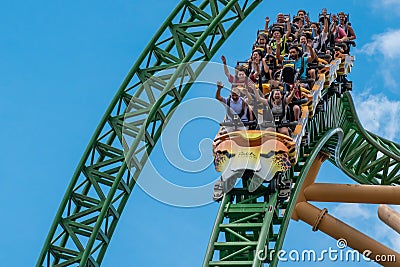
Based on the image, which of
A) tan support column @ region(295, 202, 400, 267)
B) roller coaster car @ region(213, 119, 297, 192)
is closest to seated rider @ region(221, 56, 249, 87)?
roller coaster car @ region(213, 119, 297, 192)

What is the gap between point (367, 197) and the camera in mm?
14453

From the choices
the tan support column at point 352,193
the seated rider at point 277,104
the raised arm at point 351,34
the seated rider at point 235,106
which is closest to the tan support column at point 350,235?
the tan support column at point 352,193

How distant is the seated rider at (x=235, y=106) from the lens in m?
11.1

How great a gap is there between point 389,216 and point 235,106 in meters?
5.44

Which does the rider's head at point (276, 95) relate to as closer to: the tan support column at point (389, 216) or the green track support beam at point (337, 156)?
the green track support beam at point (337, 156)

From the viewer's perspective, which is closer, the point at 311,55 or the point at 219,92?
the point at 219,92

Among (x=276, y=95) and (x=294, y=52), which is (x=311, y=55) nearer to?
(x=294, y=52)

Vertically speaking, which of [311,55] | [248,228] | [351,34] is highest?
[351,34]

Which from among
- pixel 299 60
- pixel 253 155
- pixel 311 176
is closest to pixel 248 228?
pixel 253 155

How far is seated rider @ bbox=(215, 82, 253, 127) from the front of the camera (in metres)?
11.1

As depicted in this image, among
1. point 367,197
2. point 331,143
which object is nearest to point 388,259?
point 367,197

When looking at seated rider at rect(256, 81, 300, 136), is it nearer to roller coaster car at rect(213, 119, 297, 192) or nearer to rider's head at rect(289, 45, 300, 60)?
roller coaster car at rect(213, 119, 297, 192)

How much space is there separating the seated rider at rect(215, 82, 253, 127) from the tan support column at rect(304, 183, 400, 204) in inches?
144

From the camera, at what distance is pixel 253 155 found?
34.5ft
